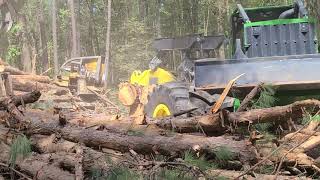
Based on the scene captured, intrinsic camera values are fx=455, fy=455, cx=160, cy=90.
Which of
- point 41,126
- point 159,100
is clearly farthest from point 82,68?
point 41,126

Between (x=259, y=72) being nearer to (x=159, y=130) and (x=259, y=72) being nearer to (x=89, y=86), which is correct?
(x=159, y=130)

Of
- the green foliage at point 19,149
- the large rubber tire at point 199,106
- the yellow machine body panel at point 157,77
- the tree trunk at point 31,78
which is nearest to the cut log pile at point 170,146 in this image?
the green foliage at point 19,149

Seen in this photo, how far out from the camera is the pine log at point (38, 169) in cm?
431

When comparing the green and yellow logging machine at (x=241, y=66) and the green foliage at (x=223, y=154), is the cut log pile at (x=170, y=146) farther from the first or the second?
the green and yellow logging machine at (x=241, y=66)

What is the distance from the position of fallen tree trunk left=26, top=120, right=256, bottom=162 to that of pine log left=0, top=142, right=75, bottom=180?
2.11 ft

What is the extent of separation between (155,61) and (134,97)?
40.9 inches

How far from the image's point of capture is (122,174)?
4.04 m

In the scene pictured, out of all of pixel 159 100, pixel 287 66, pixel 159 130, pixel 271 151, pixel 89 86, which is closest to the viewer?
pixel 271 151

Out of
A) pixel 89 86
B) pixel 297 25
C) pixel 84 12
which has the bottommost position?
pixel 89 86

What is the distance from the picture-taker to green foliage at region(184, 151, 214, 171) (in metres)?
4.11

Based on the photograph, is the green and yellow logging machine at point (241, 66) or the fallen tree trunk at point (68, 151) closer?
the fallen tree trunk at point (68, 151)

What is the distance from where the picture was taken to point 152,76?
1070 cm

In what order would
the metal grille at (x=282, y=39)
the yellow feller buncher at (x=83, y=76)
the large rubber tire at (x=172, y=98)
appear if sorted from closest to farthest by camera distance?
the large rubber tire at (x=172, y=98)
the metal grille at (x=282, y=39)
the yellow feller buncher at (x=83, y=76)

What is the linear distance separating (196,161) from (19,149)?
2086 mm
